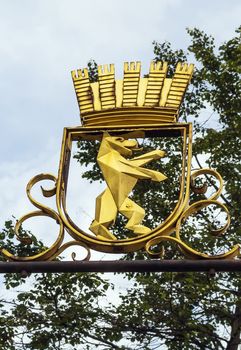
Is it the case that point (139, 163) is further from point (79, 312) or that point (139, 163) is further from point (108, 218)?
point (79, 312)

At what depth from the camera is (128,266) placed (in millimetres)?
6137

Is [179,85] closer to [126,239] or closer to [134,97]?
[134,97]

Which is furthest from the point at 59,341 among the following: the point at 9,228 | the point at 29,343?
the point at 9,228

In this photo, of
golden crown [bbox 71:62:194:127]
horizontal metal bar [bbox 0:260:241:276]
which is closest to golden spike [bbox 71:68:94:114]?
golden crown [bbox 71:62:194:127]

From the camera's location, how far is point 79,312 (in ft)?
42.9

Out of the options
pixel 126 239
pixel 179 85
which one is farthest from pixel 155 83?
pixel 126 239

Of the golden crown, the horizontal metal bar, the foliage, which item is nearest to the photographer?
the horizontal metal bar

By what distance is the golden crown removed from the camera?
280 inches

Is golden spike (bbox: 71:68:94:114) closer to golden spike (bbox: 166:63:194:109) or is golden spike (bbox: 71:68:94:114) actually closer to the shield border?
the shield border

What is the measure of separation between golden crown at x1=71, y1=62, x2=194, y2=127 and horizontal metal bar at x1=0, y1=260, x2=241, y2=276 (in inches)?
56.6

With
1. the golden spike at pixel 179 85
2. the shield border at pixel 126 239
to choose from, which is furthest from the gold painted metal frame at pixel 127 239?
the golden spike at pixel 179 85

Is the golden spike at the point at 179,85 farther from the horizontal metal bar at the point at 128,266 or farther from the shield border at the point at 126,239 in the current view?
the horizontal metal bar at the point at 128,266

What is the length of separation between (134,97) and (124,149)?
0.46 metres

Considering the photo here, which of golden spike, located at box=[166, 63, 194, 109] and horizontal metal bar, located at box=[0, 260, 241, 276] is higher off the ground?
golden spike, located at box=[166, 63, 194, 109]
